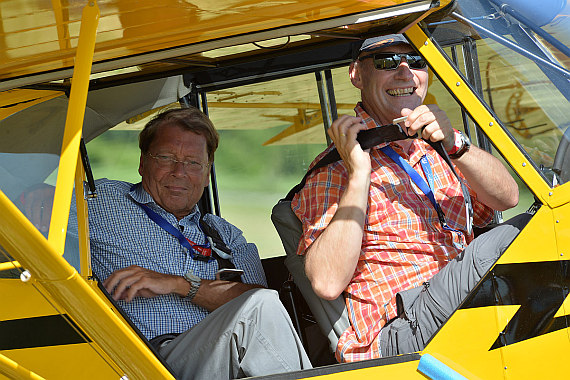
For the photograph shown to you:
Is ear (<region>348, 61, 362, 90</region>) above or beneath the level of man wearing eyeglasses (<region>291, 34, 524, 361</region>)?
above

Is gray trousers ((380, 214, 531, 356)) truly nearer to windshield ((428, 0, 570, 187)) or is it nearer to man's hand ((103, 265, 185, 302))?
windshield ((428, 0, 570, 187))

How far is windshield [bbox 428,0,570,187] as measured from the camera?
2.05 m

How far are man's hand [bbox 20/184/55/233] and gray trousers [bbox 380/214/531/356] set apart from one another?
1.22 meters

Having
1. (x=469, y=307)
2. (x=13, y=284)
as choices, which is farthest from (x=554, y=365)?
(x=13, y=284)

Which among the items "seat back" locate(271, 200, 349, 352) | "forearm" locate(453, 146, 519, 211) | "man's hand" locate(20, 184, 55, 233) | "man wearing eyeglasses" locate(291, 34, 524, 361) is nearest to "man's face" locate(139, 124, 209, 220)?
"seat back" locate(271, 200, 349, 352)

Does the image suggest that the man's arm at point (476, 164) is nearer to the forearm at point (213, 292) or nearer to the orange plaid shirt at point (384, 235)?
the orange plaid shirt at point (384, 235)

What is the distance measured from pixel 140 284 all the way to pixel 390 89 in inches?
49.4

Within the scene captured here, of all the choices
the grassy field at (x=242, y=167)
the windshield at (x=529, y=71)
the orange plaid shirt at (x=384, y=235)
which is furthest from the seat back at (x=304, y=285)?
the grassy field at (x=242, y=167)

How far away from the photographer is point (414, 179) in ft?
8.61

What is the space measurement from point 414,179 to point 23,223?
1492 mm

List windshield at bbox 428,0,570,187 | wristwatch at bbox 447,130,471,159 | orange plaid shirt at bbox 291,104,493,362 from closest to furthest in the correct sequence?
1. windshield at bbox 428,0,570,187
2. wristwatch at bbox 447,130,471,159
3. orange plaid shirt at bbox 291,104,493,362

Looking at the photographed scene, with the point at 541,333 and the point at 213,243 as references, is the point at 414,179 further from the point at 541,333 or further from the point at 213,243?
the point at 213,243

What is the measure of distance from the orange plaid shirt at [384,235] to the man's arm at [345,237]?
0.14 m

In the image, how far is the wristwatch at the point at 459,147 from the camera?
230 centimetres
